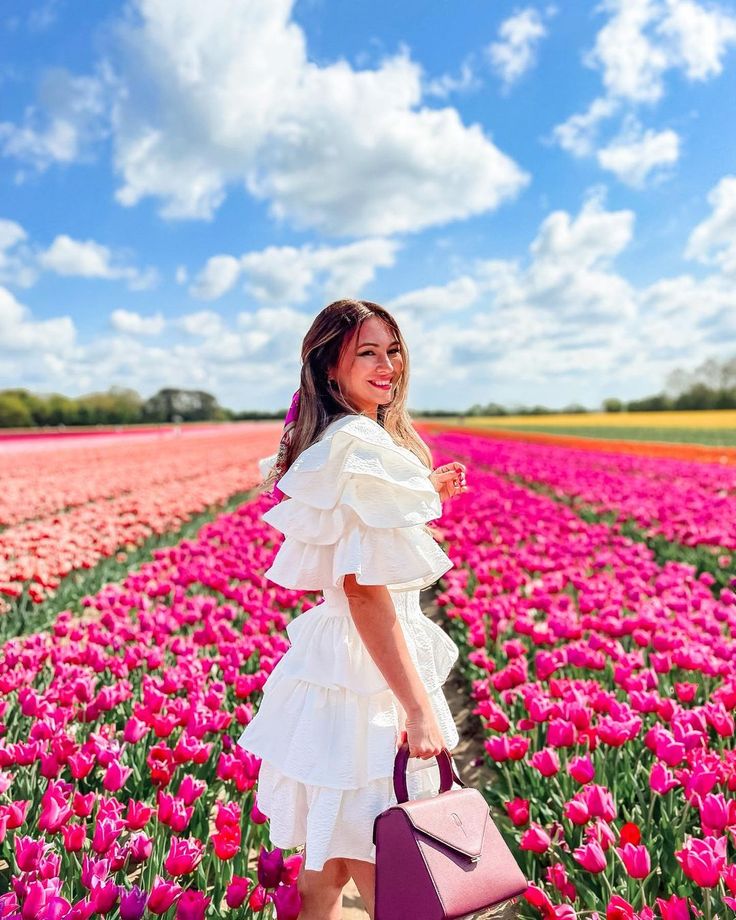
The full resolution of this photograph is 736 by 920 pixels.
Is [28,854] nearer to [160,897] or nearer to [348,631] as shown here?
[160,897]

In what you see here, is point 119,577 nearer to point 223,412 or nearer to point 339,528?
point 339,528

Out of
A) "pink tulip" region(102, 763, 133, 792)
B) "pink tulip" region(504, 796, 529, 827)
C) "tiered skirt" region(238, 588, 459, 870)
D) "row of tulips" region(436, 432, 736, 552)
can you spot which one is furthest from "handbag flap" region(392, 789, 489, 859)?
"row of tulips" region(436, 432, 736, 552)

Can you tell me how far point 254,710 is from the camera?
341 centimetres

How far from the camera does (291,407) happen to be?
2133 millimetres

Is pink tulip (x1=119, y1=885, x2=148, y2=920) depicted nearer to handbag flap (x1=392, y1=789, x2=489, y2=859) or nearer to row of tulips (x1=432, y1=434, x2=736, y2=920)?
handbag flap (x1=392, y1=789, x2=489, y2=859)

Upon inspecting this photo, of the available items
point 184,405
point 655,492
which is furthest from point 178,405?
point 655,492

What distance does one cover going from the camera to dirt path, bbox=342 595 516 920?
8.44 ft

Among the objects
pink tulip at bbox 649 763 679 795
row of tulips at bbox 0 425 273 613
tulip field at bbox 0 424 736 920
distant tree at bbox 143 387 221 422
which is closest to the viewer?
tulip field at bbox 0 424 736 920

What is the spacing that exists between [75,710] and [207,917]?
1.44 metres

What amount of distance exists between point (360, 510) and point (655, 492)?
347 inches

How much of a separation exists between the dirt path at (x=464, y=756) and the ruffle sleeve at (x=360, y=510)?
1.48 metres

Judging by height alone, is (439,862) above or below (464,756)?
above

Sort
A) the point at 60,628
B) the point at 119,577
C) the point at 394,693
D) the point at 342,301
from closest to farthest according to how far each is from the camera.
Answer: the point at 394,693 < the point at 342,301 < the point at 60,628 < the point at 119,577

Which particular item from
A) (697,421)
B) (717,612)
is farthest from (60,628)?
(697,421)
